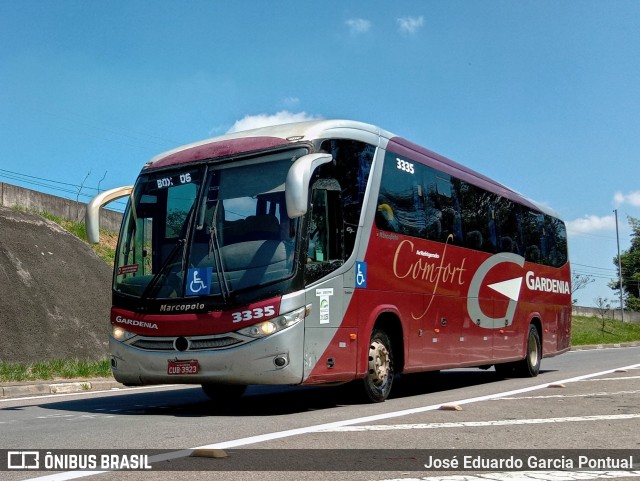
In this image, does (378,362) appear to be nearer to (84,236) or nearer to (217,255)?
(217,255)

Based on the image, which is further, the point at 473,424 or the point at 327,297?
the point at 327,297

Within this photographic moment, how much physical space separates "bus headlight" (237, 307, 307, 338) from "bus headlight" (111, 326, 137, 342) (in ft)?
5.42

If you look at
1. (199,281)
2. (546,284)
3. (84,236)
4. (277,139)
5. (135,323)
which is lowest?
(135,323)

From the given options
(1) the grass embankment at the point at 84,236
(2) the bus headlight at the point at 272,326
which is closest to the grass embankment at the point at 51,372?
(2) the bus headlight at the point at 272,326

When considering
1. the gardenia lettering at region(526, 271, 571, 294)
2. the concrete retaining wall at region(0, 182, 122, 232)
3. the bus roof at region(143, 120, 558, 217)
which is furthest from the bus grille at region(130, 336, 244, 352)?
the concrete retaining wall at region(0, 182, 122, 232)

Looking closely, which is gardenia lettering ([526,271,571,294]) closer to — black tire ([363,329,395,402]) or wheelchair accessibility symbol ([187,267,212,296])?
black tire ([363,329,395,402])

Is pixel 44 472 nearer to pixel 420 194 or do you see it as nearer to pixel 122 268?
pixel 122 268

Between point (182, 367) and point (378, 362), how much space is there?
2754 millimetres

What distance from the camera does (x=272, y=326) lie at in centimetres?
970

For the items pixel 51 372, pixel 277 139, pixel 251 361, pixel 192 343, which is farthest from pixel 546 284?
pixel 192 343

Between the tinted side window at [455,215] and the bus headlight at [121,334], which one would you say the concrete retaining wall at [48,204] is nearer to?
the tinted side window at [455,215]

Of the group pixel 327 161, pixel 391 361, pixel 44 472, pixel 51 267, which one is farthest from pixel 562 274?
pixel 44 472

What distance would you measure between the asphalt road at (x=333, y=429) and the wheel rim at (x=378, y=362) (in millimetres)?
403

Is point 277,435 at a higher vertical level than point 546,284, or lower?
lower
